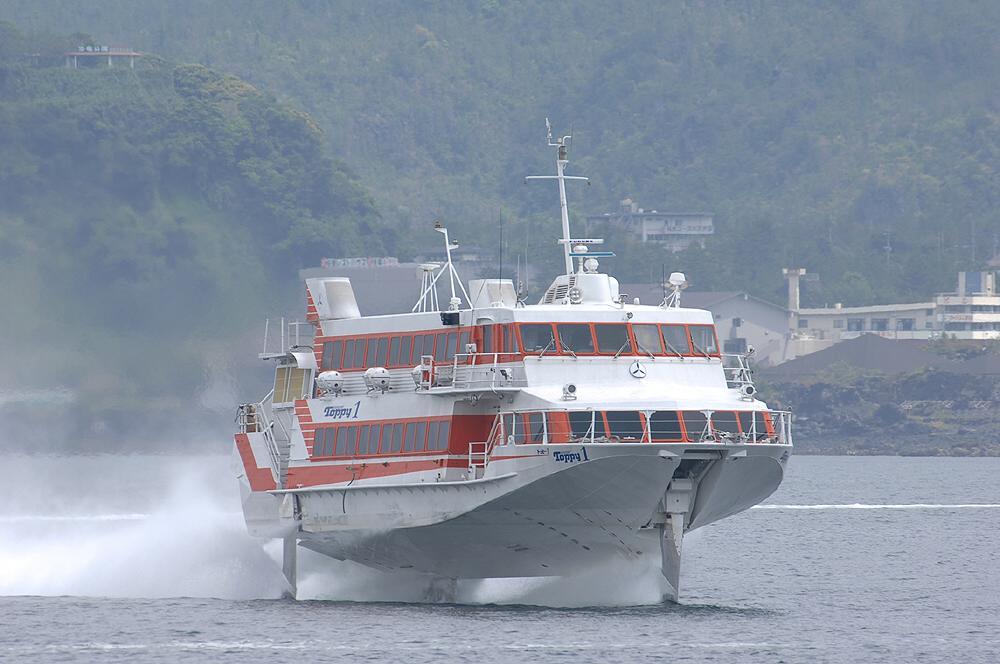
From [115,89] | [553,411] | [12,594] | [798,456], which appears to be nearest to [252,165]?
[115,89]

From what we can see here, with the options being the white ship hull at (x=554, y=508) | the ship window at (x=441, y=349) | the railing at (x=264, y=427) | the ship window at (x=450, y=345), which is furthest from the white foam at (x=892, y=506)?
the ship window at (x=450, y=345)

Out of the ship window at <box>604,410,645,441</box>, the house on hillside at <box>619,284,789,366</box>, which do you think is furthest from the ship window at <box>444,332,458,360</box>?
the house on hillside at <box>619,284,789,366</box>

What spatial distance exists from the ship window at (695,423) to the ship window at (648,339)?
9.37 feet

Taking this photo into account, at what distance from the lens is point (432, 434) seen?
5016 centimetres

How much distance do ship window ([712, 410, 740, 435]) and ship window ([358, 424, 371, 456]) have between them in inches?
355

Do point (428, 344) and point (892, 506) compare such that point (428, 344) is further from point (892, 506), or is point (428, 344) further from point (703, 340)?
point (892, 506)

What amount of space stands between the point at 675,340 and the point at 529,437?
496cm

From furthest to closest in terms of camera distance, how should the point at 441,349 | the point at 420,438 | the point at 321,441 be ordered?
1. the point at 321,441
2. the point at 441,349
3. the point at 420,438

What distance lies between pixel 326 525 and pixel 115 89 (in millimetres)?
124227

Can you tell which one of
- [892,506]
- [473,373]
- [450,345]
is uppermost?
[450,345]

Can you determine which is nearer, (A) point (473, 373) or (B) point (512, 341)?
(B) point (512, 341)

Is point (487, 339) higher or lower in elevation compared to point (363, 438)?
higher

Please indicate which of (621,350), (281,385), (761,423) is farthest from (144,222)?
(761,423)

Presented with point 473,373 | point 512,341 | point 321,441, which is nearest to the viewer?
point 512,341
